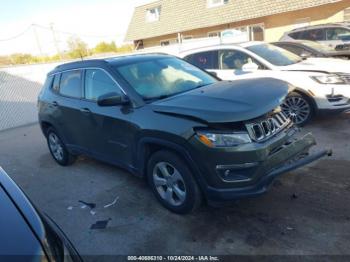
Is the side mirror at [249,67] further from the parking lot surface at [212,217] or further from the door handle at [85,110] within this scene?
the door handle at [85,110]

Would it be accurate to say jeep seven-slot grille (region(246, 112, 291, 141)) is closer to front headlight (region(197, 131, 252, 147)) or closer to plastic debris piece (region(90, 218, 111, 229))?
front headlight (region(197, 131, 252, 147))

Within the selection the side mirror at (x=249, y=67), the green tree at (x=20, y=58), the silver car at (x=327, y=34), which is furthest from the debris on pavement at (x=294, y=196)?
the green tree at (x=20, y=58)

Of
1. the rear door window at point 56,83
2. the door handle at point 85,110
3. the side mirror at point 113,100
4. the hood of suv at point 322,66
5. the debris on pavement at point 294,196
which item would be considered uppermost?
the rear door window at point 56,83

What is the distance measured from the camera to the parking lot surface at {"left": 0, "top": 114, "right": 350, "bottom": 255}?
306 centimetres

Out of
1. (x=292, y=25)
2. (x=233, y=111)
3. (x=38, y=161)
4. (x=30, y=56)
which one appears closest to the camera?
(x=233, y=111)

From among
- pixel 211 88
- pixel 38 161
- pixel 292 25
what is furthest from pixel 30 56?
pixel 211 88

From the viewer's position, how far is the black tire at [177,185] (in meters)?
3.33

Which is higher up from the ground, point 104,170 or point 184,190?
point 184,190

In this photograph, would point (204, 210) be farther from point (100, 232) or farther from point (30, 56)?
point (30, 56)

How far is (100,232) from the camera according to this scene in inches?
142

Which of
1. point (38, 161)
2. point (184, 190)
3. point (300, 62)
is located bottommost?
point (38, 161)

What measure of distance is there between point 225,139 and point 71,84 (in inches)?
115

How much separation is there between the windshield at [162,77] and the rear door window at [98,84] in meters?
0.18

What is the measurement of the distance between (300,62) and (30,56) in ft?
145
